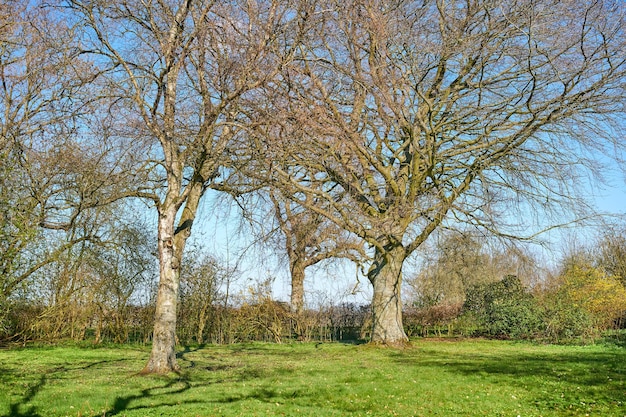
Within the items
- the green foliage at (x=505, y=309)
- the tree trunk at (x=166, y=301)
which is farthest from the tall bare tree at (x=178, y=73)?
the green foliage at (x=505, y=309)

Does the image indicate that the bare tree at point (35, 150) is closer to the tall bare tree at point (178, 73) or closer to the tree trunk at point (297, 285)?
the tall bare tree at point (178, 73)

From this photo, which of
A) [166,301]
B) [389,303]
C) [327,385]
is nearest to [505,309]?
[389,303]

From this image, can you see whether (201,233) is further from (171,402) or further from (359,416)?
(359,416)

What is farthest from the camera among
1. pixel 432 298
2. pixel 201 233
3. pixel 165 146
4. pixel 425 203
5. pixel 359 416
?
pixel 432 298

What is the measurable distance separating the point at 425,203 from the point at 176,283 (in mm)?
7357

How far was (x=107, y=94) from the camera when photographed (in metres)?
11.4

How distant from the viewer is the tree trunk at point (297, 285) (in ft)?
69.2

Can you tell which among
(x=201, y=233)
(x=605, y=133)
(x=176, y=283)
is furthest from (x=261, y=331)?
(x=605, y=133)

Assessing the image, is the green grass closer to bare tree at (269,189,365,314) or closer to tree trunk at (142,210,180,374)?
tree trunk at (142,210,180,374)

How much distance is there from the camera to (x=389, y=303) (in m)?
15.8

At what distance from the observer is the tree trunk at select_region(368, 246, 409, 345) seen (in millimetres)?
15617

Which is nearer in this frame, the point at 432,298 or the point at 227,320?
the point at 227,320

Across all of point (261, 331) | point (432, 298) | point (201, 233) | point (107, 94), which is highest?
point (107, 94)

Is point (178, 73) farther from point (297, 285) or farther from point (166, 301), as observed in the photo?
point (297, 285)
